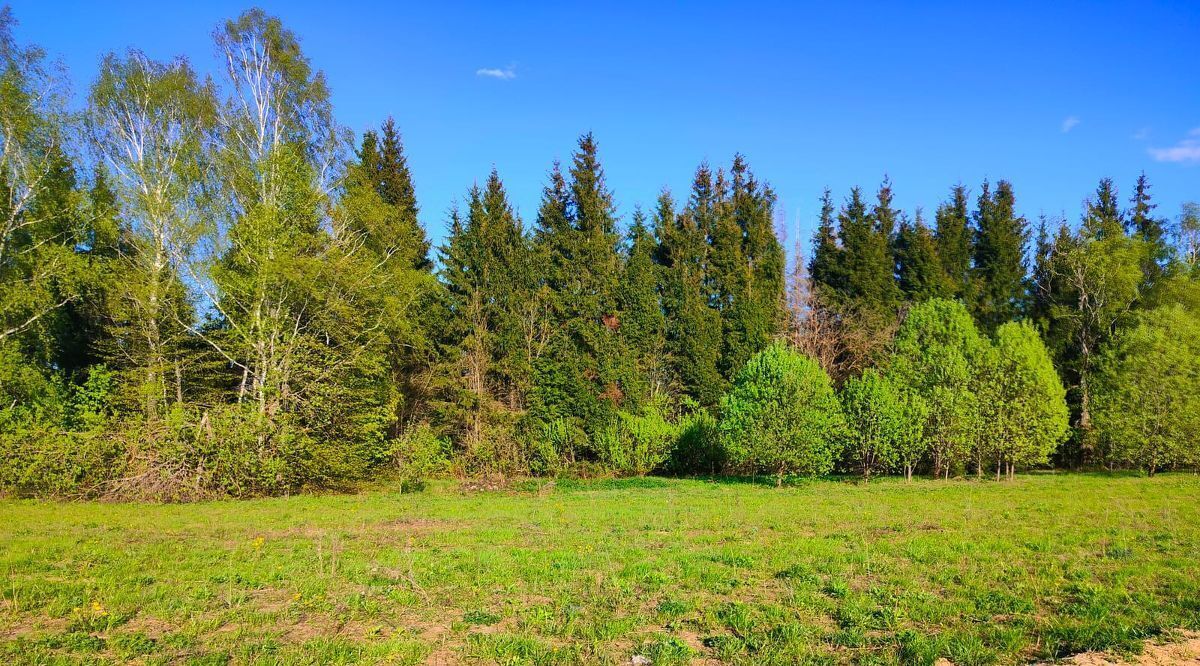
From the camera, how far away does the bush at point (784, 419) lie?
77.2 feet

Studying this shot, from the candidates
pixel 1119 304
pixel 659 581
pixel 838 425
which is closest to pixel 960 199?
pixel 1119 304

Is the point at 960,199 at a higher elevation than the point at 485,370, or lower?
higher

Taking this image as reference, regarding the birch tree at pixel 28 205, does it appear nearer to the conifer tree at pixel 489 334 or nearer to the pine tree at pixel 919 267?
the conifer tree at pixel 489 334

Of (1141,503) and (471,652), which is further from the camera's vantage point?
(1141,503)

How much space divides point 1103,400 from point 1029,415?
18.3 ft

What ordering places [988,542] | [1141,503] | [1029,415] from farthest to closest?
[1029,415], [1141,503], [988,542]

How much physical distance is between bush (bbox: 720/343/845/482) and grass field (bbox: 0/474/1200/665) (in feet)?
29.2

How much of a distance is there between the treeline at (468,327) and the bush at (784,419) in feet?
0.32

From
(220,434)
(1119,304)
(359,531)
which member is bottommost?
(359,531)

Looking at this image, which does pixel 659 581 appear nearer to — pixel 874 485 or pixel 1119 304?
pixel 874 485

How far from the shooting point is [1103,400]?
28.1m

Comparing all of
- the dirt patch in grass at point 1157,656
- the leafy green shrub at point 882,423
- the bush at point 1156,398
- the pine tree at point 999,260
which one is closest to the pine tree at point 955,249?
the pine tree at point 999,260

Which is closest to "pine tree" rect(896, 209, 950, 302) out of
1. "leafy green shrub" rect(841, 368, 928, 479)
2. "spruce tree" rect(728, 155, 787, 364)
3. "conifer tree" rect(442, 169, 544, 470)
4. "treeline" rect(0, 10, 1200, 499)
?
"treeline" rect(0, 10, 1200, 499)

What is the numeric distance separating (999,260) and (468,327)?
1261 inches
